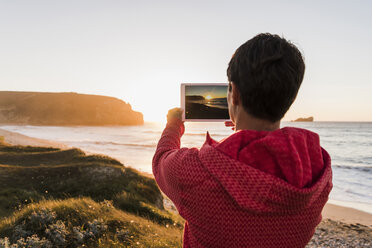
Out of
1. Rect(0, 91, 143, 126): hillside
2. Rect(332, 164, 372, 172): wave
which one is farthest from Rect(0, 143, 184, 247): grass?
Rect(0, 91, 143, 126): hillside

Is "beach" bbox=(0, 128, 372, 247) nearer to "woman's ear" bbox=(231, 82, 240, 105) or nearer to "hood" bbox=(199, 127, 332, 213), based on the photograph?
"hood" bbox=(199, 127, 332, 213)

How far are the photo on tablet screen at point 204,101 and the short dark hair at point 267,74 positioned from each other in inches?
25.9

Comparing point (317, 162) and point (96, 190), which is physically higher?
point (317, 162)

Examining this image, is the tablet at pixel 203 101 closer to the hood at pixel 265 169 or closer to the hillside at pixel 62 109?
the hood at pixel 265 169

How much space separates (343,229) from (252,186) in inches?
450

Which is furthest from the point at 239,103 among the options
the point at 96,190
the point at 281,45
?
the point at 96,190

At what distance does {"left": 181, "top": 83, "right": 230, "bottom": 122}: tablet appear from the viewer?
1.96 meters

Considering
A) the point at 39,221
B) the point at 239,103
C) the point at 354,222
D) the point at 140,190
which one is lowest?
the point at 354,222

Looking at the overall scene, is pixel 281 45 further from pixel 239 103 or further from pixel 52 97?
pixel 52 97

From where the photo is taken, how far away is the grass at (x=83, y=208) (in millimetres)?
4590

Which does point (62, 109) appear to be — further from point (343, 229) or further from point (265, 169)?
point (265, 169)

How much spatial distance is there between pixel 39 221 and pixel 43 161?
10412 millimetres

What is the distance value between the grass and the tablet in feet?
10.8

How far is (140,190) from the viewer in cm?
927
